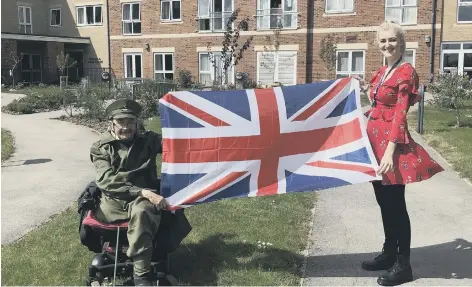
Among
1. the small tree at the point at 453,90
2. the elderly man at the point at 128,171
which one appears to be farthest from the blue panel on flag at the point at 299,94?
the small tree at the point at 453,90

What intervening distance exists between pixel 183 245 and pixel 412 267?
221cm

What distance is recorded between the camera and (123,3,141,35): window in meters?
32.6

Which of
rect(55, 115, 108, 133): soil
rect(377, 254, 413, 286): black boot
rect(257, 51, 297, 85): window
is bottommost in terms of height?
rect(377, 254, 413, 286): black boot

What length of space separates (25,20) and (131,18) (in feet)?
30.9

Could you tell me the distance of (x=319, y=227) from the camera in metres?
5.89

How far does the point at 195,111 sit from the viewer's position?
13.6 ft

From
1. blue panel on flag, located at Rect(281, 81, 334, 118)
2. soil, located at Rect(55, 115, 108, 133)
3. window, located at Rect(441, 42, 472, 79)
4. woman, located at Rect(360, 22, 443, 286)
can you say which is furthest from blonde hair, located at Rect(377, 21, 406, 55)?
window, located at Rect(441, 42, 472, 79)

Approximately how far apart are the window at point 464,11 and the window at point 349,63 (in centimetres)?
491

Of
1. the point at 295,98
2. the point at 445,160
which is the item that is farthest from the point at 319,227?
the point at 445,160

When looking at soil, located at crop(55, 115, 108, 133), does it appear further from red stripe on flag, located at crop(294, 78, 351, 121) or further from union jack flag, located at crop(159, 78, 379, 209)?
red stripe on flag, located at crop(294, 78, 351, 121)

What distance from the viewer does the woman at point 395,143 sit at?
13.2 ft

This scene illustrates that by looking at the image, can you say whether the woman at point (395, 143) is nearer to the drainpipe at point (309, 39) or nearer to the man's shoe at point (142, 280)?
the man's shoe at point (142, 280)

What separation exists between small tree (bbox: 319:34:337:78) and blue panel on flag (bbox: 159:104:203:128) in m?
22.2

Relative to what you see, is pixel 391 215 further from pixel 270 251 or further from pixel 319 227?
pixel 319 227
